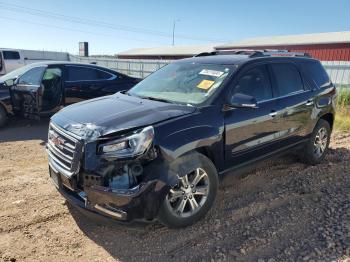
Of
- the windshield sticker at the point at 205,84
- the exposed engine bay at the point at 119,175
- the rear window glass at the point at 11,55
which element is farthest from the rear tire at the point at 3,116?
the rear window glass at the point at 11,55

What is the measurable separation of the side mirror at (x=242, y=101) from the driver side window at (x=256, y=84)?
0.63 feet

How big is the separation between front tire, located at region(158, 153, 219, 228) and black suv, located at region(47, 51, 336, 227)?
0.03ft

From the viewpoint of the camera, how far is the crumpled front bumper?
3.04m

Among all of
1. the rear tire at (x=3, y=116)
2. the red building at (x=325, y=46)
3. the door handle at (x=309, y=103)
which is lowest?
the rear tire at (x=3, y=116)

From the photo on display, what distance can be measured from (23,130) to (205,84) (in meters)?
5.39

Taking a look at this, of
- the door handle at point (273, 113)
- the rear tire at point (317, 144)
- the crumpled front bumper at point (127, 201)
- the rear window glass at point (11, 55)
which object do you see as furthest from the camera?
the rear window glass at point (11, 55)

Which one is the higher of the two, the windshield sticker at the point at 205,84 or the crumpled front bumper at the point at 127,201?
the windshield sticker at the point at 205,84

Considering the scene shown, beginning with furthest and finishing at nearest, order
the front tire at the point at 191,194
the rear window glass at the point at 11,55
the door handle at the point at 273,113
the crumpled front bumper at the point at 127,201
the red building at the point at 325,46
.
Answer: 1. the red building at the point at 325,46
2. the rear window glass at the point at 11,55
3. the door handle at the point at 273,113
4. the front tire at the point at 191,194
5. the crumpled front bumper at the point at 127,201

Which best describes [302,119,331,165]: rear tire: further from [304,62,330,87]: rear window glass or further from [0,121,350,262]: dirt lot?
[304,62,330,87]: rear window glass

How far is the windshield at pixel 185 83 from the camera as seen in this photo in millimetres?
4008

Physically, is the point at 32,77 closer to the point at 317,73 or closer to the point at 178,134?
the point at 178,134

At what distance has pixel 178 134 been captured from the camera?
11.0ft

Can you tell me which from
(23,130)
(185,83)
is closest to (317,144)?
(185,83)

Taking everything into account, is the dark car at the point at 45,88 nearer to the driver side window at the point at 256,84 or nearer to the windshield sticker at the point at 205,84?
the windshield sticker at the point at 205,84
